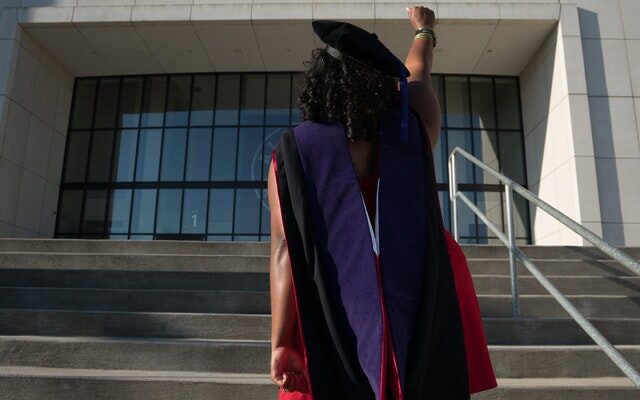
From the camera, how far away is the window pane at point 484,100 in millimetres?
13836

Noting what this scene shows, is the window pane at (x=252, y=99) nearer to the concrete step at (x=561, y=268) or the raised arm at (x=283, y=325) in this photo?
the concrete step at (x=561, y=268)

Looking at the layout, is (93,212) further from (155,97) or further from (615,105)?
(615,105)

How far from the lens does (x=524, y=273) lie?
5.20 m

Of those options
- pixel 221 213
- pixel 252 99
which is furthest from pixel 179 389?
pixel 252 99

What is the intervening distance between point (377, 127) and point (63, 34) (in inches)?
497

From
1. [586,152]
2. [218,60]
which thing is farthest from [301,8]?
[586,152]

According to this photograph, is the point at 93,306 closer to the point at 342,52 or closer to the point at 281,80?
the point at 342,52

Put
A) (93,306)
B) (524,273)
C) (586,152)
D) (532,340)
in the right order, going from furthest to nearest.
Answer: (586,152) < (524,273) < (93,306) < (532,340)

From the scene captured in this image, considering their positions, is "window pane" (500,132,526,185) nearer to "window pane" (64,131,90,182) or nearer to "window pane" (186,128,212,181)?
"window pane" (186,128,212,181)

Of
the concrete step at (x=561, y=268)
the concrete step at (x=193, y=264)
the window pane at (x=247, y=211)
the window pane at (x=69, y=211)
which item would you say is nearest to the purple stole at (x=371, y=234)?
the concrete step at (x=193, y=264)

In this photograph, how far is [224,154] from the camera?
1398 cm

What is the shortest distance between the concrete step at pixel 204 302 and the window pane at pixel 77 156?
394 inches

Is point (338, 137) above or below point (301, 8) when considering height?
below

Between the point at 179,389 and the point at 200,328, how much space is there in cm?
99
